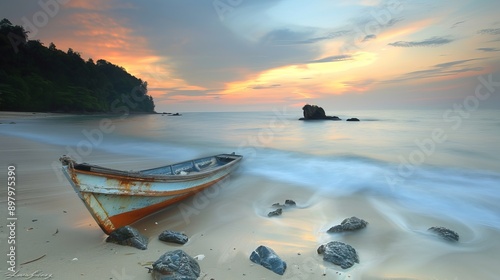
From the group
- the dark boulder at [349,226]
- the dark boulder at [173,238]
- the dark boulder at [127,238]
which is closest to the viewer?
the dark boulder at [127,238]

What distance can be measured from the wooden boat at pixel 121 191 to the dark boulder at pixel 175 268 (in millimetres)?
1812

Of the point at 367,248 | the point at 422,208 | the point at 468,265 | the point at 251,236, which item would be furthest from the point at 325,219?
the point at 422,208

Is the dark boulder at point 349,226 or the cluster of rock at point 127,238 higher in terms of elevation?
the dark boulder at point 349,226

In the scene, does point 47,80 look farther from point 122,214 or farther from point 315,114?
point 122,214

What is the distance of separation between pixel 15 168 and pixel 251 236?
10.2 m

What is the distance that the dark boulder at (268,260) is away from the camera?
13.8 feet

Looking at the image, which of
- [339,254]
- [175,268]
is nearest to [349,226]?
[339,254]

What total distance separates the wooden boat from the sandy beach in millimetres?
333

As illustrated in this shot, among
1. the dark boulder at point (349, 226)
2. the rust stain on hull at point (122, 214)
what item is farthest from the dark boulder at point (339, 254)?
the rust stain on hull at point (122, 214)

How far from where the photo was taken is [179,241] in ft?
16.6

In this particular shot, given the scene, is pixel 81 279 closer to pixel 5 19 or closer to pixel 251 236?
pixel 251 236

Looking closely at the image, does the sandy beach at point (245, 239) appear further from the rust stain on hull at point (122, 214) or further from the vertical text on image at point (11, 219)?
the rust stain on hull at point (122, 214)

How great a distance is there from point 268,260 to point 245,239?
1271 millimetres

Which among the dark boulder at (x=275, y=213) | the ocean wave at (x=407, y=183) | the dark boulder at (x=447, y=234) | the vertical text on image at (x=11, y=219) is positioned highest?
the ocean wave at (x=407, y=183)
